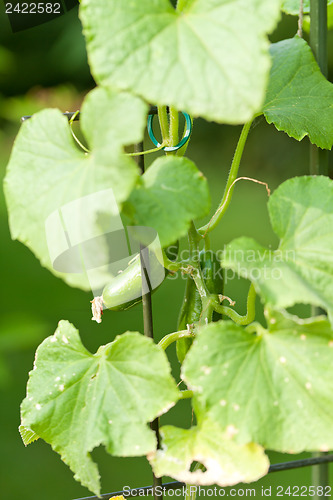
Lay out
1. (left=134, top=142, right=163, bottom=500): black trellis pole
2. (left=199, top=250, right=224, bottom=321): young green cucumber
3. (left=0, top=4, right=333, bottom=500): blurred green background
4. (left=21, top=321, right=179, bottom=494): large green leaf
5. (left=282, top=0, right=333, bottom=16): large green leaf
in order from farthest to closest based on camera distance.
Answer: (left=0, top=4, right=333, bottom=500): blurred green background → (left=282, top=0, right=333, bottom=16): large green leaf → (left=199, top=250, right=224, bottom=321): young green cucumber → (left=134, top=142, right=163, bottom=500): black trellis pole → (left=21, top=321, right=179, bottom=494): large green leaf

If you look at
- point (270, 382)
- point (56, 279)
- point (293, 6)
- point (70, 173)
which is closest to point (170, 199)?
point (70, 173)

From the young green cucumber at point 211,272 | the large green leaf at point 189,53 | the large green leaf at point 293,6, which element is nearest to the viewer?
the large green leaf at point 189,53

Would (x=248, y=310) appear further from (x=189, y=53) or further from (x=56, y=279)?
(x=56, y=279)

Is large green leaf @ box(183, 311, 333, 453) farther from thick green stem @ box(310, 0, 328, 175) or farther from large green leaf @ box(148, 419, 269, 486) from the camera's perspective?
thick green stem @ box(310, 0, 328, 175)

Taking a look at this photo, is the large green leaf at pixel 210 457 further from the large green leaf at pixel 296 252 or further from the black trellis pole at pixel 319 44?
the black trellis pole at pixel 319 44

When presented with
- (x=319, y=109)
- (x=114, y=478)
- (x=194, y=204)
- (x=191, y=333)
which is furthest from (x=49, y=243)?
(x=114, y=478)

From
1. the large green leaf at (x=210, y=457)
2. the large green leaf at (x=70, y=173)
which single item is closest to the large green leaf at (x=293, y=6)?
the large green leaf at (x=70, y=173)

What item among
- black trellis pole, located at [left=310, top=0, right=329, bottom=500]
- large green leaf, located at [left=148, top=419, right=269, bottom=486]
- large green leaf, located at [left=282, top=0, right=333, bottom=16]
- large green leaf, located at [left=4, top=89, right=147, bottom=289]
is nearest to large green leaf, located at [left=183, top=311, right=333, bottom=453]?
large green leaf, located at [left=148, top=419, right=269, bottom=486]
